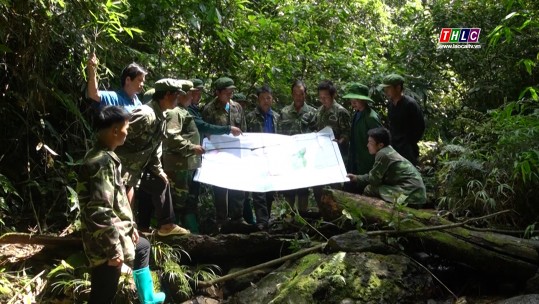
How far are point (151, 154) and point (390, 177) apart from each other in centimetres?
285

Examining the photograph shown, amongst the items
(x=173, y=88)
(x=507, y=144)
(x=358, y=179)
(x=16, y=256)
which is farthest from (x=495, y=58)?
(x=16, y=256)

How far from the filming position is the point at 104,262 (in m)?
3.51

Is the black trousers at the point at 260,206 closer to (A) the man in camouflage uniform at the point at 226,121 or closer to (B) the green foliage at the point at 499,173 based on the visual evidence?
(A) the man in camouflage uniform at the point at 226,121

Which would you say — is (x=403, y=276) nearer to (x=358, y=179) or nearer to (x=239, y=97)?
(x=358, y=179)

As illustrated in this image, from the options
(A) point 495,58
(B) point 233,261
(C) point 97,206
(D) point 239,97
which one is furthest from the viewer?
(A) point 495,58

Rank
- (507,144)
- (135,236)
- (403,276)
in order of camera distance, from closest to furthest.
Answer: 1. (135,236)
2. (403,276)
3. (507,144)

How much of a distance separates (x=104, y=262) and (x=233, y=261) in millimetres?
2047

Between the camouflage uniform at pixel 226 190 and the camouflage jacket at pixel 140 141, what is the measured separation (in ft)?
4.42

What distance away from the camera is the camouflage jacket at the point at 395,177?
554 cm

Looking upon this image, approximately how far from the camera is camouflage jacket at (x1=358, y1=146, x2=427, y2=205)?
554cm

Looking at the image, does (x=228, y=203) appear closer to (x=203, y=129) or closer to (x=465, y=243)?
(x=203, y=129)

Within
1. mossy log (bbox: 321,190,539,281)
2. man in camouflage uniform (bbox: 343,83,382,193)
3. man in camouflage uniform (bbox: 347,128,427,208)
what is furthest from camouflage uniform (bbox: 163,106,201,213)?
man in camouflage uniform (bbox: 343,83,382,193)

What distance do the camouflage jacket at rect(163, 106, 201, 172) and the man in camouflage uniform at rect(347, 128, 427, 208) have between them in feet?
6.45

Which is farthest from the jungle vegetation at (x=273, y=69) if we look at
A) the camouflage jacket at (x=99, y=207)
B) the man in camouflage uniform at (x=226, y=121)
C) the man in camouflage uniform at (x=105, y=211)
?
the camouflage jacket at (x=99, y=207)
